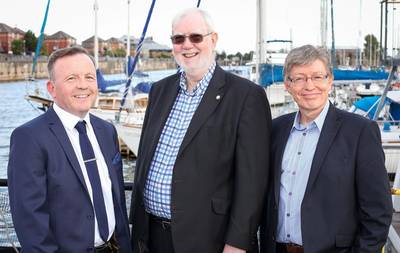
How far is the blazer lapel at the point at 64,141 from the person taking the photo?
288 centimetres

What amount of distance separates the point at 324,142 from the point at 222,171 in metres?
0.59

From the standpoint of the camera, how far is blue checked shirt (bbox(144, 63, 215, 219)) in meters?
3.25

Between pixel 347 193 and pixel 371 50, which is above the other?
pixel 371 50

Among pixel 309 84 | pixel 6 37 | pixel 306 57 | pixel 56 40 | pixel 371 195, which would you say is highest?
pixel 6 37

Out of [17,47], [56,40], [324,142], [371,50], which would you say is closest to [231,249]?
[324,142]

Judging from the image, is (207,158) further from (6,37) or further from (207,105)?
(6,37)

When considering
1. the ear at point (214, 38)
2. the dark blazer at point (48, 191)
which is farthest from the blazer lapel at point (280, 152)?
the dark blazer at point (48, 191)

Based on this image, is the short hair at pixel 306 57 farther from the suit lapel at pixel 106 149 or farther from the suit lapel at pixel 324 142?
the suit lapel at pixel 106 149

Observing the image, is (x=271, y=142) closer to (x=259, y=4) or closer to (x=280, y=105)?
(x=259, y=4)

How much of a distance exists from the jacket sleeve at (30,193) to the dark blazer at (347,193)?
1324 millimetres

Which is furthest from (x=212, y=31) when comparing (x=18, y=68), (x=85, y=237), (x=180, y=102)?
(x=18, y=68)

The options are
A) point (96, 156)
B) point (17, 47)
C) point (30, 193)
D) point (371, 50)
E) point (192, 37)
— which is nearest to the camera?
point (30, 193)

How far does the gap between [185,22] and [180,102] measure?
499 millimetres

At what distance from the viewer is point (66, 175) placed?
285 centimetres
